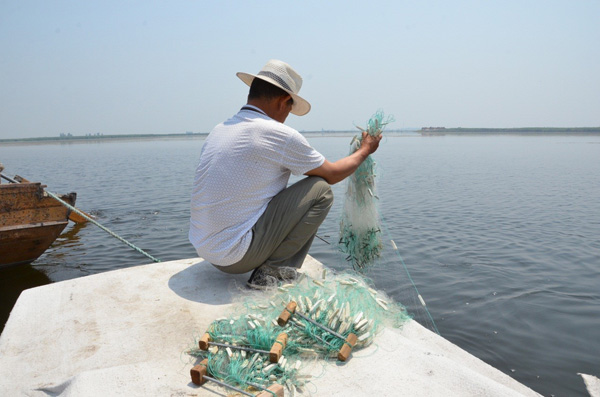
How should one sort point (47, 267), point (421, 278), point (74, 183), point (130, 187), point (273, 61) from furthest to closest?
point (74, 183), point (130, 187), point (47, 267), point (421, 278), point (273, 61)

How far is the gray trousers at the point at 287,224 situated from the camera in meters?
3.07

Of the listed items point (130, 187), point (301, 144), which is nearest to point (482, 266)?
point (301, 144)

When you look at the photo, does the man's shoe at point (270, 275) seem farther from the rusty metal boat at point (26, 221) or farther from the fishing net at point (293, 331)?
the rusty metal boat at point (26, 221)

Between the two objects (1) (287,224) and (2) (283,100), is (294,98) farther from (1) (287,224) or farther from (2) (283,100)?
(1) (287,224)

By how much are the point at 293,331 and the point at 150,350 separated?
82cm

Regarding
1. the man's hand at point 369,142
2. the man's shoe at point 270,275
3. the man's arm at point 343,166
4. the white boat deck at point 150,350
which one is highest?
the man's hand at point 369,142

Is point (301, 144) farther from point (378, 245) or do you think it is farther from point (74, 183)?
point (74, 183)

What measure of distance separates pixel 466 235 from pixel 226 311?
594 cm

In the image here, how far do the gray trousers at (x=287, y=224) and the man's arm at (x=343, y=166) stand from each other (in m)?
0.07

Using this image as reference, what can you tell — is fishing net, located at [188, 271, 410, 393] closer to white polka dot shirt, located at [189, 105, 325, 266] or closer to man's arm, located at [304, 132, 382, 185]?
white polka dot shirt, located at [189, 105, 325, 266]

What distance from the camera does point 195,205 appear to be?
3.10 m

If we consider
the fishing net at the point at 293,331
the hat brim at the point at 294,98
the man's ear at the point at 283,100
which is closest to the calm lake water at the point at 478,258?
the hat brim at the point at 294,98

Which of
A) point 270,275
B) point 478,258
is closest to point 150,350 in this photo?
point 270,275

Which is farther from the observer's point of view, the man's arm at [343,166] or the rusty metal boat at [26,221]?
the rusty metal boat at [26,221]
